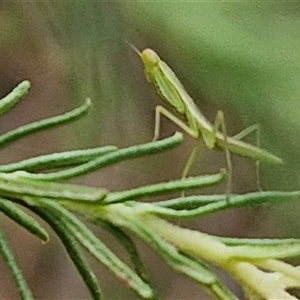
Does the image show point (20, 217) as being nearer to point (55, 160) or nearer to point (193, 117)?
point (55, 160)

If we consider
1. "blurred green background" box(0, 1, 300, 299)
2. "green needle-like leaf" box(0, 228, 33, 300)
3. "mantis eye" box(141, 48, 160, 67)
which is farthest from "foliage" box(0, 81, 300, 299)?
"blurred green background" box(0, 1, 300, 299)

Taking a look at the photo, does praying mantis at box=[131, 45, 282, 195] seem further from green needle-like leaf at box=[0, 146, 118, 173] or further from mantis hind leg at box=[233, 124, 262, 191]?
green needle-like leaf at box=[0, 146, 118, 173]

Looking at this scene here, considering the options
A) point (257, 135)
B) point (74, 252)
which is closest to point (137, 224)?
point (74, 252)

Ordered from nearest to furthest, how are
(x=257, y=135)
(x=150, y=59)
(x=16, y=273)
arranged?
(x=16, y=273), (x=150, y=59), (x=257, y=135)

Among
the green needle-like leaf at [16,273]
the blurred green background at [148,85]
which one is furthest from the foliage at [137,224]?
the blurred green background at [148,85]

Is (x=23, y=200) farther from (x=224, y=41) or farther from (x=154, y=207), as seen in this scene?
(x=224, y=41)

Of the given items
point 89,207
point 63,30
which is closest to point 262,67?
point 63,30

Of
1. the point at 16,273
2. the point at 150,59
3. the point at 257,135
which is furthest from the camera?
the point at 257,135

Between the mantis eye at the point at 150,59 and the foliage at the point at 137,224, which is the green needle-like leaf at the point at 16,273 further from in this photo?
the mantis eye at the point at 150,59
